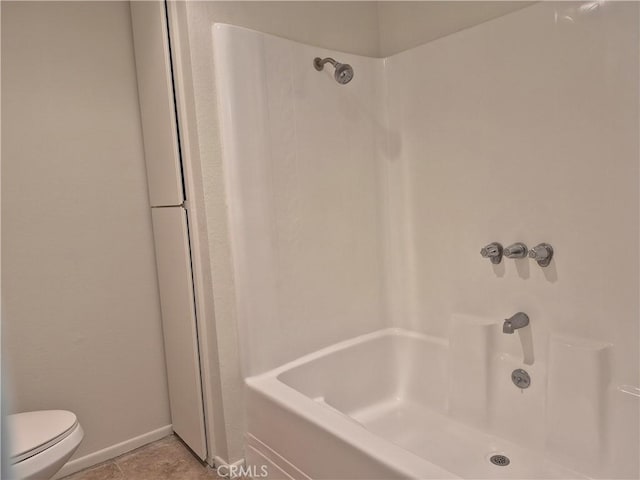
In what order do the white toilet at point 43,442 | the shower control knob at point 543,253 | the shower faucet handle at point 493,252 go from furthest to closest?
the shower faucet handle at point 493,252
the shower control knob at point 543,253
the white toilet at point 43,442

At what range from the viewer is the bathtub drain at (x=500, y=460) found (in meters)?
1.71

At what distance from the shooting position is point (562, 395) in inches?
64.2

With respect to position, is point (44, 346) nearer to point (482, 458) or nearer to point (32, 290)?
point (32, 290)

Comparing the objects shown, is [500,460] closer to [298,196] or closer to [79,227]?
[298,196]

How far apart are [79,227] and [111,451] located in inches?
41.1

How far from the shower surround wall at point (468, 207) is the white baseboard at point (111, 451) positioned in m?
0.77

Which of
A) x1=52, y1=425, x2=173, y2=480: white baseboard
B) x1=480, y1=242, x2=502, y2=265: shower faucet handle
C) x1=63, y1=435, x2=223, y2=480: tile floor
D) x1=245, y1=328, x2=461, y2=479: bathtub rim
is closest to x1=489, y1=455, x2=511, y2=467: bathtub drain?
x1=245, y1=328, x2=461, y2=479: bathtub rim

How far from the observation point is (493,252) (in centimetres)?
180

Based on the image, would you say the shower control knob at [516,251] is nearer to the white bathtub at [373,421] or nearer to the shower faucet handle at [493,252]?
the shower faucet handle at [493,252]

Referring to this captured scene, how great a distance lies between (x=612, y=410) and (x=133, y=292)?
6.55 ft

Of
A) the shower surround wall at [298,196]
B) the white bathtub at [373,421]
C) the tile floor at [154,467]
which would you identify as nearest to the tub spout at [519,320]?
the white bathtub at [373,421]

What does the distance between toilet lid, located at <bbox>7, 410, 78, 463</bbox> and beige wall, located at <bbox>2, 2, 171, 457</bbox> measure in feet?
0.86

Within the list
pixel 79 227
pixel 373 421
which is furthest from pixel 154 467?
pixel 79 227

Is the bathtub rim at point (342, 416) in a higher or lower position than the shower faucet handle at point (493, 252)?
lower
